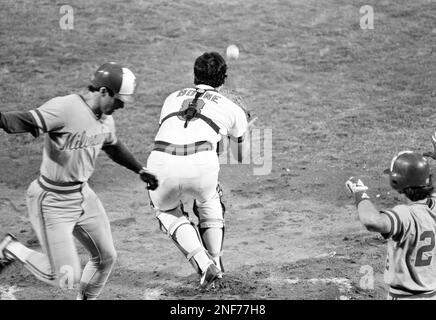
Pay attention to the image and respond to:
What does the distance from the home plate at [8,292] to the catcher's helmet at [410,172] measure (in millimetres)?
3097

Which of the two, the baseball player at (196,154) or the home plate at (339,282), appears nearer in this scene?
the baseball player at (196,154)

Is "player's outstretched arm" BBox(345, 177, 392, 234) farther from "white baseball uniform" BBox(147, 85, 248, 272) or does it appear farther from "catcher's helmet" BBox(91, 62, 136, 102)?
"catcher's helmet" BBox(91, 62, 136, 102)

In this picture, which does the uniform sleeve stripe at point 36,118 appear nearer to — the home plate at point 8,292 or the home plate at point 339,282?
the home plate at point 8,292

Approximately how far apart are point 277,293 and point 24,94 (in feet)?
21.9

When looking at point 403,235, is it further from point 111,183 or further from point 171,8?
point 171,8

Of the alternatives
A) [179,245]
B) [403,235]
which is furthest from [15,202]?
[403,235]

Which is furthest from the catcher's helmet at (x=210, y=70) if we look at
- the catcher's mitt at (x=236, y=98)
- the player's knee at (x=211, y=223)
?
the player's knee at (x=211, y=223)

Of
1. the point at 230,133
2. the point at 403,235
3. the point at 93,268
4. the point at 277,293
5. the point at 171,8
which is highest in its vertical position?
the point at 171,8

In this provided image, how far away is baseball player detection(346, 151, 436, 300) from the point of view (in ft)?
13.5

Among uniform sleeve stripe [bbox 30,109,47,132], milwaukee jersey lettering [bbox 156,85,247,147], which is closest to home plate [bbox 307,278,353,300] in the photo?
milwaukee jersey lettering [bbox 156,85,247,147]

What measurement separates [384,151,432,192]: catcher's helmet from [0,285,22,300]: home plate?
122 inches

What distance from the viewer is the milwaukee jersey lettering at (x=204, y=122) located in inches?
211

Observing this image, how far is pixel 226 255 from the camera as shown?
6809mm

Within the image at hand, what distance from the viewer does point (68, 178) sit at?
15.8 ft
